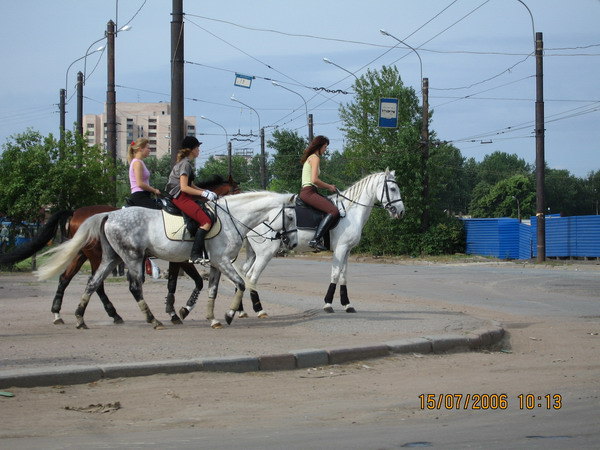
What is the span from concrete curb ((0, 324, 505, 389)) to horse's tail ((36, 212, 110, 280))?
388cm

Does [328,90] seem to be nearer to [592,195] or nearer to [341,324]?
[341,324]

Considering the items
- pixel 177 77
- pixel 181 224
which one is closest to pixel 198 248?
pixel 181 224

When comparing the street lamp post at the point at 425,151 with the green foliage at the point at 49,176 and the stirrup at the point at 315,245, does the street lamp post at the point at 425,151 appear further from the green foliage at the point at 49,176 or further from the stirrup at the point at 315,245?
the stirrup at the point at 315,245

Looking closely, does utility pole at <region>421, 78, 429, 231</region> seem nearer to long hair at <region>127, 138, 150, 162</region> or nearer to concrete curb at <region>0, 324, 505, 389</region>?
long hair at <region>127, 138, 150, 162</region>

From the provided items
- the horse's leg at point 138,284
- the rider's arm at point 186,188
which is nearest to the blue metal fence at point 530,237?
the rider's arm at point 186,188

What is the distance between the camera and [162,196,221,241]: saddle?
468 inches

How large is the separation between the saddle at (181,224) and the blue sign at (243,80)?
2649 cm

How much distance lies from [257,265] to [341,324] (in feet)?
6.60

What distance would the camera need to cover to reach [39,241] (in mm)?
12422

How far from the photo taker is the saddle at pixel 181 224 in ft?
39.0

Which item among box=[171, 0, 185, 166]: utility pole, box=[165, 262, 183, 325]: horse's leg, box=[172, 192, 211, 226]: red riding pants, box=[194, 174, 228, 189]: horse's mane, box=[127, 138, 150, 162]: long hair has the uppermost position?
box=[171, 0, 185, 166]: utility pole

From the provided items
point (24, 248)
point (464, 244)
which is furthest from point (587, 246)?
point (24, 248)

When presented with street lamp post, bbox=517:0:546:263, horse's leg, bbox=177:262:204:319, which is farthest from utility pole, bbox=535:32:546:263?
horse's leg, bbox=177:262:204:319

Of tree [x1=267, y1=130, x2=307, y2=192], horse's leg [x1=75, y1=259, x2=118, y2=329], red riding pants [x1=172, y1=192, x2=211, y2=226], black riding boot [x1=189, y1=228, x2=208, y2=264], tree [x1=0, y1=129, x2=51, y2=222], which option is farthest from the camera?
tree [x1=267, y1=130, x2=307, y2=192]
